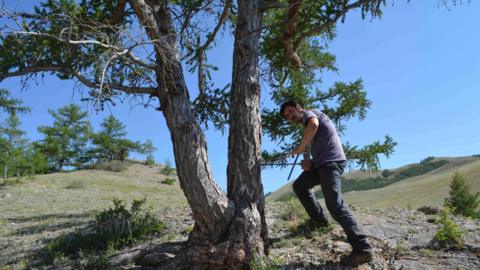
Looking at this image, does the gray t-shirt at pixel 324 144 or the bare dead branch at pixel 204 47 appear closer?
the gray t-shirt at pixel 324 144

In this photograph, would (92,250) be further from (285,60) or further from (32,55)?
(285,60)

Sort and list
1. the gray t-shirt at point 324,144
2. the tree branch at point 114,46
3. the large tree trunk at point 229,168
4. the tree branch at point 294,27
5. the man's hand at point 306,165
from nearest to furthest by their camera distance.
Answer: the tree branch at point 114,46, the large tree trunk at point 229,168, the gray t-shirt at point 324,144, the man's hand at point 306,165, the tree branch at point 294,27

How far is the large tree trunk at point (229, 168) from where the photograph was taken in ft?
14.3

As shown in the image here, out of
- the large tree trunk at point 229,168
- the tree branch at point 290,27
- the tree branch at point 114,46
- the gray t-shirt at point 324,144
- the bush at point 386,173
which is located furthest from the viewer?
the bush at point 386,173

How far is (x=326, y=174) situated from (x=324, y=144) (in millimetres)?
400

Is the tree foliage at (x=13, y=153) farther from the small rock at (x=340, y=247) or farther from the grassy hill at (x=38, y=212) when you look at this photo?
the small rock at (x=340, y=247)

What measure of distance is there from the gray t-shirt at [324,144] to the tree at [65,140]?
3855cm

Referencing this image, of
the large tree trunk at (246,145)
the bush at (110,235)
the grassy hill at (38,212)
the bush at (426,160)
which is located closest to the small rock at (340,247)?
the large tree trunk at (246,145)

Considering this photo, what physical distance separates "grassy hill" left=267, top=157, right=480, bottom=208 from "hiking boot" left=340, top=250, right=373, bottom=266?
27428 mm

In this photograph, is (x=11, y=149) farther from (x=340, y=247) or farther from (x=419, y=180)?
(x=419, y=180)

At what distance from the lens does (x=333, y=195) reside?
441 cm

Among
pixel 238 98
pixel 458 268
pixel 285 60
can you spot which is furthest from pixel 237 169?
pixel 285 60

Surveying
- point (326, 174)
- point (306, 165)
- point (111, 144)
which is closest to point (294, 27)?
point (306, 165)

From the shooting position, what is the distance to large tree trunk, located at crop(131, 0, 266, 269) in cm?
436
